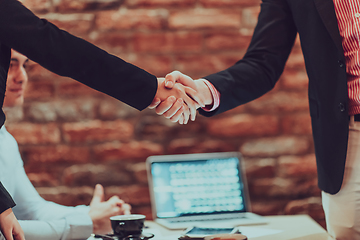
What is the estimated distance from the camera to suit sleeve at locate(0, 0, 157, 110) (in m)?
0.93

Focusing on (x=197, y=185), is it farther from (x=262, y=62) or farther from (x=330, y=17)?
(x=330, y=17)

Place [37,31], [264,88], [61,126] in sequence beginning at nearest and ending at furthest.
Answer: [37,31] < [264,88] < [61,126]

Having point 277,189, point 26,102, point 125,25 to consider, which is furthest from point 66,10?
point 277,189

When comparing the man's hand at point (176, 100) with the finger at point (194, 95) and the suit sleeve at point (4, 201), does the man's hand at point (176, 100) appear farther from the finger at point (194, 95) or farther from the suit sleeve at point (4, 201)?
the suit sleeve at point (4, 201)

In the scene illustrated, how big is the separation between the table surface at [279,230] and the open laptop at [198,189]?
0.51ft

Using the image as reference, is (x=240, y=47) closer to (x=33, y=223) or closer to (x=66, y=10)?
(x=66, y=10)

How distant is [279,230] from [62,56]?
0.86 meters

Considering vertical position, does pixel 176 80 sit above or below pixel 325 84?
above

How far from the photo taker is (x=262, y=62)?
128cm

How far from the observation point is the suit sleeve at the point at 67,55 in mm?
932

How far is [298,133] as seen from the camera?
1.73 metres

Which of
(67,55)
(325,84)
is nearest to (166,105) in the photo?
(67,55)

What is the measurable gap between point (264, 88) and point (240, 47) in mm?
487

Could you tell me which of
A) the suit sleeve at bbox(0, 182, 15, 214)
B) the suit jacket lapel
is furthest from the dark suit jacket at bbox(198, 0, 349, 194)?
the suit sleeve at bbox(0, 182, 15, 214)
